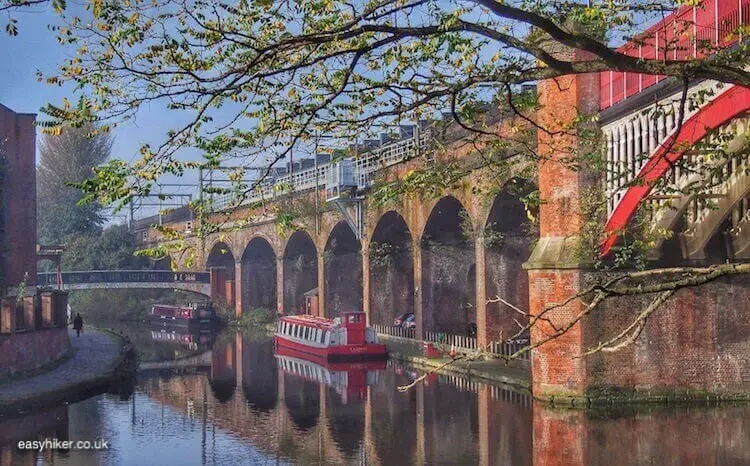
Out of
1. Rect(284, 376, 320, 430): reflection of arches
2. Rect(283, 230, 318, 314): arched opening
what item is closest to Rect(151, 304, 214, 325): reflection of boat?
Rect(283, 230, 318, 314): arched opening

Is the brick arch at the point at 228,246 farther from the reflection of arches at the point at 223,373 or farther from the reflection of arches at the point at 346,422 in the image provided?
the reflection of arches at the point at 346,422

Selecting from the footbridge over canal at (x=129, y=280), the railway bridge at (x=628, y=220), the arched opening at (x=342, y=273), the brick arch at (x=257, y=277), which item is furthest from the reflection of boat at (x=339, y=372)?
the footbridge over canal at (x=129, y=280)

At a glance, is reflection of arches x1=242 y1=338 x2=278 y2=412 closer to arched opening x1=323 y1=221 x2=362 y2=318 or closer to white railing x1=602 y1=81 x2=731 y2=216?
arched opening x1=323 y1=221 x2=362 y2=318

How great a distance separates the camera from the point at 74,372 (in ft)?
86.4

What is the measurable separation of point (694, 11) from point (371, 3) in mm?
9048

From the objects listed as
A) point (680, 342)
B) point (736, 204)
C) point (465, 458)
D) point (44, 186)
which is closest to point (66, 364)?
point (465, 458)

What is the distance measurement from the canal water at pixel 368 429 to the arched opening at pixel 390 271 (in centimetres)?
950

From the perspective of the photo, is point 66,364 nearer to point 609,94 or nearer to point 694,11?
point 609,94

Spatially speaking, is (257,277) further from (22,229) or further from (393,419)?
(393,419)

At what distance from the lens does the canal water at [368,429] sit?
664 inches

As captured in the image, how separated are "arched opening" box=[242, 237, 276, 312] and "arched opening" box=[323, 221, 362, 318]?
41.5 ft

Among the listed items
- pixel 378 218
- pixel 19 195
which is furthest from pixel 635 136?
pixel 19 195

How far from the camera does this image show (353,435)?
19.3 metres

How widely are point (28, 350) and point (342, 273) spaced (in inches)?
756
